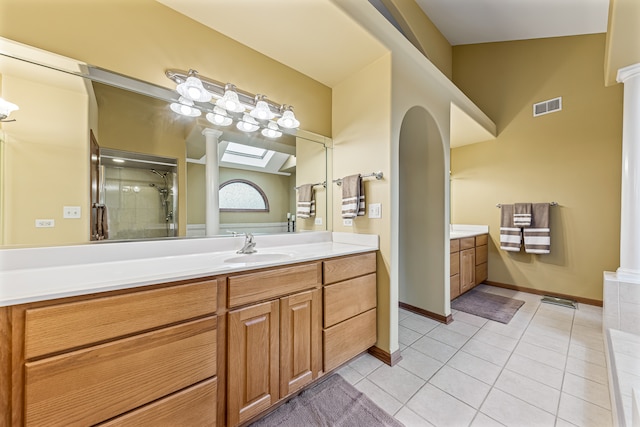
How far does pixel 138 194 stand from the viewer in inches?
55.7

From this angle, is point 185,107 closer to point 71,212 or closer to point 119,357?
point 71,212

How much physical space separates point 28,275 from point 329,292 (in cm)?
141

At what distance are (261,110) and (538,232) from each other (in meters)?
3.62

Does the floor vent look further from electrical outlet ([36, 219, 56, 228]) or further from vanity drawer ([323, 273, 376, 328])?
electrical outlet ([36, 219, 56, 228])

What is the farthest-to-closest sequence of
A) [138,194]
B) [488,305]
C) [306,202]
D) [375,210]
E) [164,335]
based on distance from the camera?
[488,305] < [306,202] < [375,210] < [138,194] < [164,335]

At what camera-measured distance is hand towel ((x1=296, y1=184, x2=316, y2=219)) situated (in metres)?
2.16

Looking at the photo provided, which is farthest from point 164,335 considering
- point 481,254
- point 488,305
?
point 481,254

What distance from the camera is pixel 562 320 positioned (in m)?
2.42

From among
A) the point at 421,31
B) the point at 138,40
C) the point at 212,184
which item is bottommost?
the point at 212,184

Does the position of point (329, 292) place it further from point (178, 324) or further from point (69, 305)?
point (69, 305)

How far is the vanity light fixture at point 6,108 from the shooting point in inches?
42.2

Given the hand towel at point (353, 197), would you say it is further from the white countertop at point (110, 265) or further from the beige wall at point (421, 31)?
the beige wall at point (421, 31)

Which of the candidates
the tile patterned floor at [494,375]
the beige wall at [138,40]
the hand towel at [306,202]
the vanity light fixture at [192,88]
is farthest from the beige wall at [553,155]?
the vanity light fixture at [192,88]

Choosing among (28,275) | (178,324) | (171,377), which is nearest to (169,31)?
(28,275)
